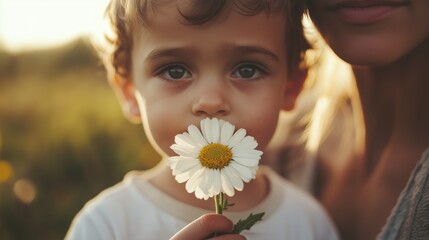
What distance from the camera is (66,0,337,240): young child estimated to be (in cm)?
166

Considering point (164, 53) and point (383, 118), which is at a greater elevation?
point (164, 53)

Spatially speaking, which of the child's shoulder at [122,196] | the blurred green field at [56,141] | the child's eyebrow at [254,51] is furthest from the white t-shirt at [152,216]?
the blurred green field at [56,141]

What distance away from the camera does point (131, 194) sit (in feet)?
6.23

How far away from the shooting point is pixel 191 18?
5.37 feet

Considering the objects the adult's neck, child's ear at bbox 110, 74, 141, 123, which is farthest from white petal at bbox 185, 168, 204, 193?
the adult's neck

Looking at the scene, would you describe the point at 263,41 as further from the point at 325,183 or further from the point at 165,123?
the point at 325,183

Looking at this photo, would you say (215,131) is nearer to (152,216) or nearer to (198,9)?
(198,9)

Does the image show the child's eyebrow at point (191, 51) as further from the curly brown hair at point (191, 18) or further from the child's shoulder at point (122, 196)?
the child's shoulder at point (122, 196)

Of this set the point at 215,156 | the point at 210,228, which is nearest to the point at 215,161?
the point at 215,156

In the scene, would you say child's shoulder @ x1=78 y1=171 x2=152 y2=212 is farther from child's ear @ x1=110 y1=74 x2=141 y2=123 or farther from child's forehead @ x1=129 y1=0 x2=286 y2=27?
child's forehead @ x1=129 y1=0 x2=286 y2=27

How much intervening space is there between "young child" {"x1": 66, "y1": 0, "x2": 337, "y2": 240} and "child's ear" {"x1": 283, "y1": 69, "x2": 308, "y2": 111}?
23 millimetres

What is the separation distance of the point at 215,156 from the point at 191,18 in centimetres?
45

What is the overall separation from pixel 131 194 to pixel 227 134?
0.61 meters

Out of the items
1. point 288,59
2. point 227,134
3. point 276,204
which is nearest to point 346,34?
point 288,59
